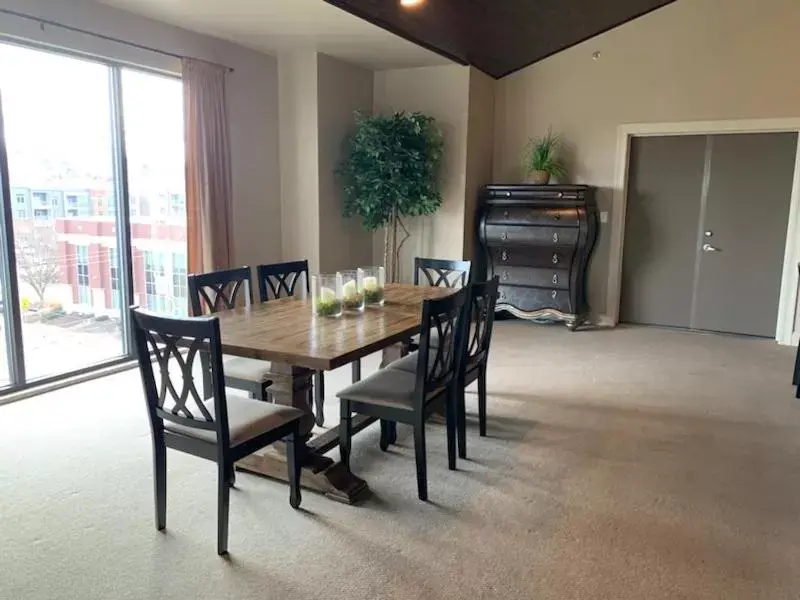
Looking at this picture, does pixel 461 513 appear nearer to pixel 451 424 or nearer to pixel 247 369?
pixel 451 424

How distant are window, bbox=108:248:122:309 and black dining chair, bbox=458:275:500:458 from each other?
2933mm

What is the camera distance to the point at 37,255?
4191 millimetres

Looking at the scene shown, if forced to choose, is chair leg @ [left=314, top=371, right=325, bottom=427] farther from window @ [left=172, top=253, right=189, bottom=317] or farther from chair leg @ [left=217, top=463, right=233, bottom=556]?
window @ [left=172, top=253, right=189, bottom=317]

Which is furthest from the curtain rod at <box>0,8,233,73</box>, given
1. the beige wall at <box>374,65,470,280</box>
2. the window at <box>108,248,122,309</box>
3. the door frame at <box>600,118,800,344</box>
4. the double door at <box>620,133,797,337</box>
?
the double door at <box>620,133,797,337</box>

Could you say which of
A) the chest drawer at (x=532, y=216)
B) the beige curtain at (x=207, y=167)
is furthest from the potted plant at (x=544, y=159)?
the beige curtain at (x=207, y=167)

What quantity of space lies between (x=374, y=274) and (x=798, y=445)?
249cm

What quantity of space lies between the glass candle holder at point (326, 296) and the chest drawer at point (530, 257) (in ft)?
11.2

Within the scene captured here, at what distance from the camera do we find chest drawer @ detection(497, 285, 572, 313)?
613 cm

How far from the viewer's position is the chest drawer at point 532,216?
5969mm

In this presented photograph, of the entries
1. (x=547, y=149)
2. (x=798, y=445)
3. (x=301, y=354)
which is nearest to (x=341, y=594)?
(x=301, y=354)

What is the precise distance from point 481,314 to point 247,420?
4.29 ft

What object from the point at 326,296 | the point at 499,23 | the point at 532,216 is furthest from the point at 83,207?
the point at 532,216

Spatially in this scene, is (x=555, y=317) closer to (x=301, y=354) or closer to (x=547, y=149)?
(x=547, y=149)

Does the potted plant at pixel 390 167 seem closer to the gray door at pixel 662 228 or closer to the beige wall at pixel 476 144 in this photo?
the beige wall at pixel 476 144
